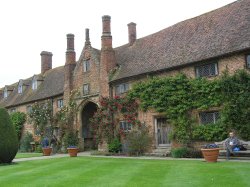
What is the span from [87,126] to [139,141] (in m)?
8.62

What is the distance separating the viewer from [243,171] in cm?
1140

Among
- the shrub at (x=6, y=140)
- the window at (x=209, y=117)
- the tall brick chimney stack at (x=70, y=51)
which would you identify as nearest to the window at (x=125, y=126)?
the window at (x=209, y=117)

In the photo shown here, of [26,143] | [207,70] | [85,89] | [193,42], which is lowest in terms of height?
[26,143]

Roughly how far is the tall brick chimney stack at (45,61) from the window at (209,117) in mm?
26044

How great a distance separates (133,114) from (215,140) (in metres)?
6.39

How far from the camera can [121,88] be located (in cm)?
2412

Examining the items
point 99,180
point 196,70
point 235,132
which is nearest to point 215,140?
point 235,132

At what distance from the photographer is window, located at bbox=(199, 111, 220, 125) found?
18.3 metres

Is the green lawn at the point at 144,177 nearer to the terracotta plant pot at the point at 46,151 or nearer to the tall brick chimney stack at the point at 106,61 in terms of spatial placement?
the terracotta plant pot at the point at 46,151

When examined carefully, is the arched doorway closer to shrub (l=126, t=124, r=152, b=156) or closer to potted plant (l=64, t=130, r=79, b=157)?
potted plant (l=64, t=130, r=79, b=157)

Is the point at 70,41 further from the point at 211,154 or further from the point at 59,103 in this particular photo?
the point at 211,154

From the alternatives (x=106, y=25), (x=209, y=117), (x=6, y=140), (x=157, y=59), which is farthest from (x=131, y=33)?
(x=6, y=140)

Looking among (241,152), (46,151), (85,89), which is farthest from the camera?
(85,89)

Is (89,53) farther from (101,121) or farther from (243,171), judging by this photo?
(243,171)
